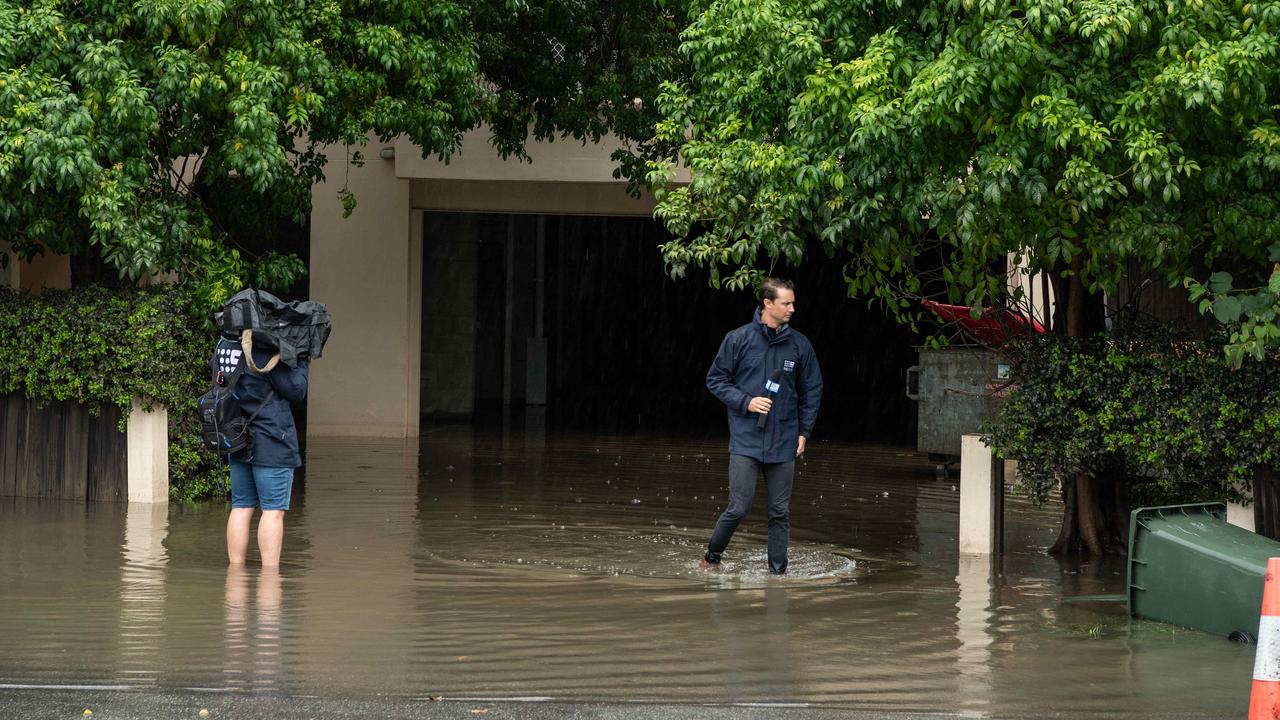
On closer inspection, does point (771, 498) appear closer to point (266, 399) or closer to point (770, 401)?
point (770, 401)

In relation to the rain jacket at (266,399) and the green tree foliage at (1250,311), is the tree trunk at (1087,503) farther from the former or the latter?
the rain jacket at (266,399)

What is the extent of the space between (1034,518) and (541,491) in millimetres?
4218

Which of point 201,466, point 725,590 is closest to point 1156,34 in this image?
point 725,590

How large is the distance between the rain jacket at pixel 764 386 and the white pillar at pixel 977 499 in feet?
4.71

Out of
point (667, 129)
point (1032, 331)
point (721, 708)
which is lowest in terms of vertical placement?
point (721, 708)

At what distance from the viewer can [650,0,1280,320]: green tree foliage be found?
7473 millimetres

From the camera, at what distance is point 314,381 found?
62.9 ft

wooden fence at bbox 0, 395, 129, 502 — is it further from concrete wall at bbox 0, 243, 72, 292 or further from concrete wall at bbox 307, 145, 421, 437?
concrete wall at bbox 307, 145, 421, 437

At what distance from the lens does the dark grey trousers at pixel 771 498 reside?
865 centimetres

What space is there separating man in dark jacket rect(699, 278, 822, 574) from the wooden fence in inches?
212

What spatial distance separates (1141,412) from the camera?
869cm

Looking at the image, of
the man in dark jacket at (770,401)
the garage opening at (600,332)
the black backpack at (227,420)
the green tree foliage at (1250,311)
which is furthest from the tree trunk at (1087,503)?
the garage opening at (600,332)

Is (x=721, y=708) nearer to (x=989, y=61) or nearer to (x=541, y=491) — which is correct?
(x=989, y=61)

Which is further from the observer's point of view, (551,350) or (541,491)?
(551,350)
